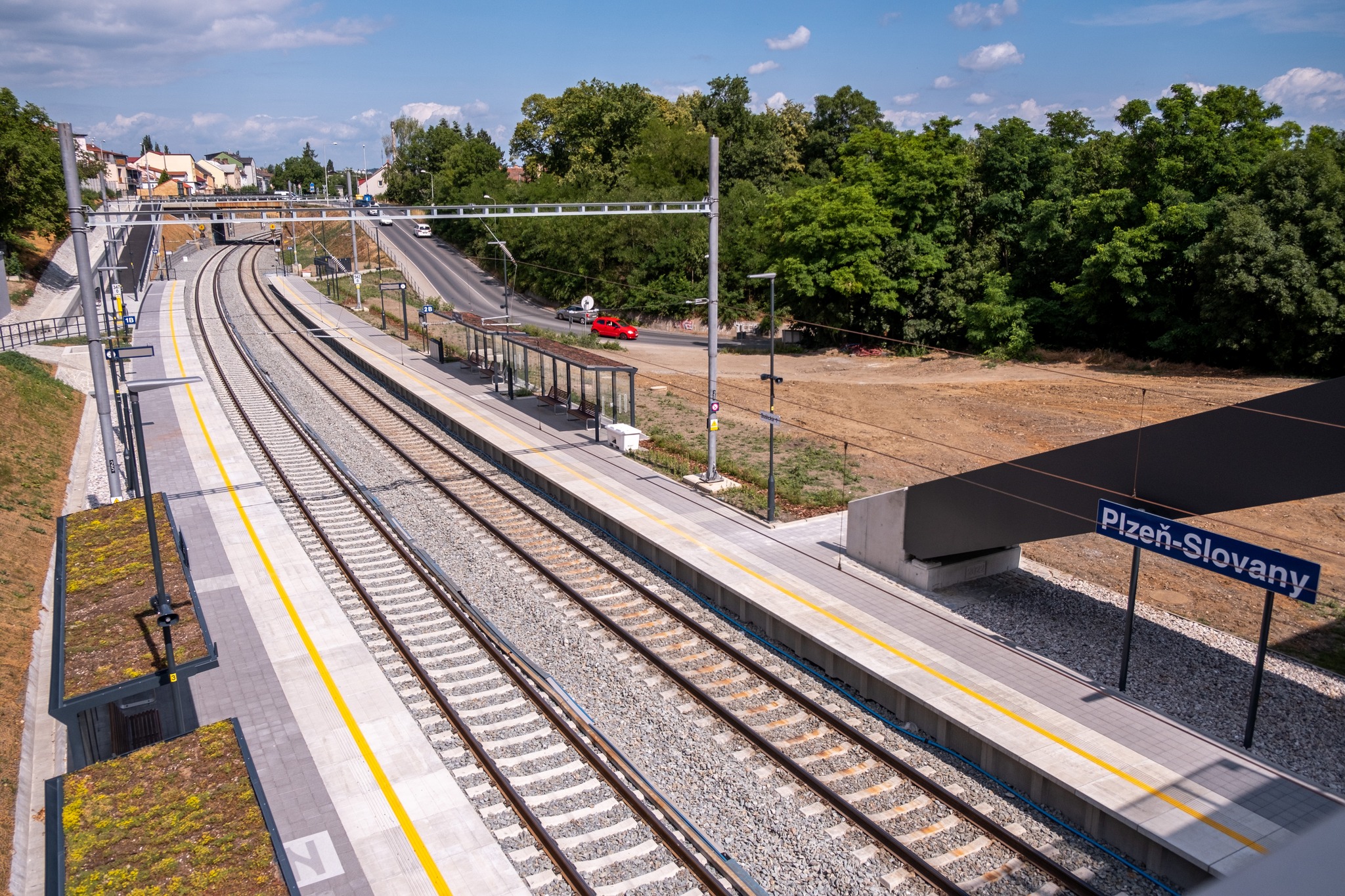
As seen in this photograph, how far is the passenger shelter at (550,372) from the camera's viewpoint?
85.4 feet

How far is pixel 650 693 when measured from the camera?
1204cm

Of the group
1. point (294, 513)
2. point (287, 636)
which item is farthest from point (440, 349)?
point (287, 636)

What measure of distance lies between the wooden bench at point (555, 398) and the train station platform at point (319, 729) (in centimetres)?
1058

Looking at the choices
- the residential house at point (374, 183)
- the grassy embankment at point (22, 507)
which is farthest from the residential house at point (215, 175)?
the grassy embankment at point (22, 507)

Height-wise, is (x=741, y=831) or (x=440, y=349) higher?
(x=440, y=349)

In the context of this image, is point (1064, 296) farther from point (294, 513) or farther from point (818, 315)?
point (294, 513)

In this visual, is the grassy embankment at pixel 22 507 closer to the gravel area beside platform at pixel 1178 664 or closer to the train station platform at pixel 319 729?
the train station platform at pixel 319 729

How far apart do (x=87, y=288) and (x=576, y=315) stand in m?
42.3

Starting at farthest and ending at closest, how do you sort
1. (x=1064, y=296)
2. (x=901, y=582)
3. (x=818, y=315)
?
(x=818, y=315), (x=1064, y=296), (x=901, y=582)

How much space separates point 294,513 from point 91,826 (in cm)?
1242

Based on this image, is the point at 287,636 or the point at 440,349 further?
the point at 440,349

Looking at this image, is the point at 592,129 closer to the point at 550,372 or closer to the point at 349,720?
the point at 550,372

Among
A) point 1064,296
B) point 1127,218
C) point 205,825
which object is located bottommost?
point 205,825

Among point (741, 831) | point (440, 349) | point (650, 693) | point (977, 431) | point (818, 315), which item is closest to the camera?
point (741, 831)
